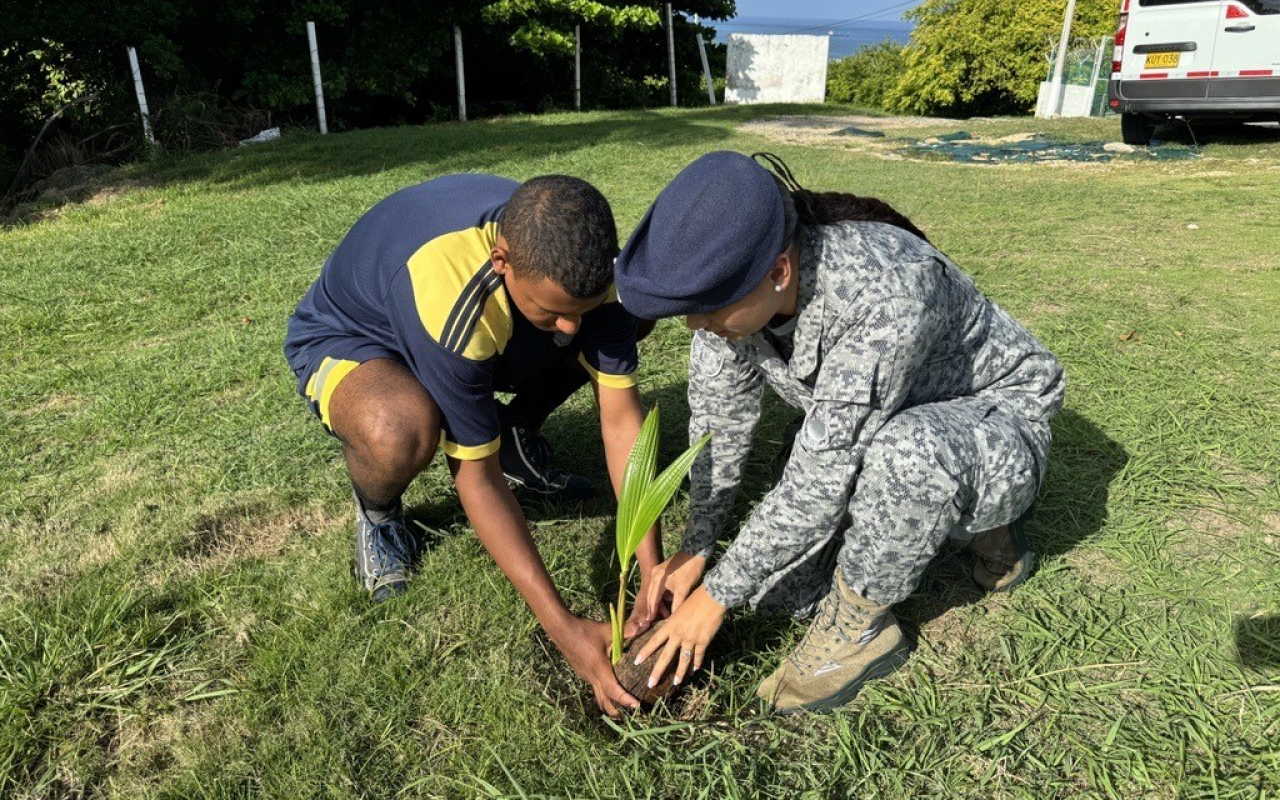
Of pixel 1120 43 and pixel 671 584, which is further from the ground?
pixel 1120 43

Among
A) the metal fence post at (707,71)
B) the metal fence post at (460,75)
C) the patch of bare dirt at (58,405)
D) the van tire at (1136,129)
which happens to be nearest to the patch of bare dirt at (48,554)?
the patch of bare dirt at (58,405)

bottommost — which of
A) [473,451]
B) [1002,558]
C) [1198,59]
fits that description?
[1002,558]

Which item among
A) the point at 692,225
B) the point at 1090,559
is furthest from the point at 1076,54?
the point at 692,225

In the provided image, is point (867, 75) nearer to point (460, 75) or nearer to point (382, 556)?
point (460, 75)

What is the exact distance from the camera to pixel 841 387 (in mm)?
1552

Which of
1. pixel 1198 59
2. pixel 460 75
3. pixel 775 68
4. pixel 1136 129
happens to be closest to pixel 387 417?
pixel 1198 59

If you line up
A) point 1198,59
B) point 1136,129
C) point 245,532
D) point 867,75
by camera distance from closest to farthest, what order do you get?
point 245,532
point 1198,59
point 1136,129
point 867,75

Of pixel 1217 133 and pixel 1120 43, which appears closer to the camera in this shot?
pixel 1120 43

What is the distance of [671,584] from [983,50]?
684 inches

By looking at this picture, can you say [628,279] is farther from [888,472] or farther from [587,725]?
[587,725]

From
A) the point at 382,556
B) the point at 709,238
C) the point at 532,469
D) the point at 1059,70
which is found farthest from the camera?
the point at 1059,70

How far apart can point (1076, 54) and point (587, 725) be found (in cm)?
1600

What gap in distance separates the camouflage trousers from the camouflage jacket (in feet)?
0.13

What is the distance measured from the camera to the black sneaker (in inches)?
99.6
